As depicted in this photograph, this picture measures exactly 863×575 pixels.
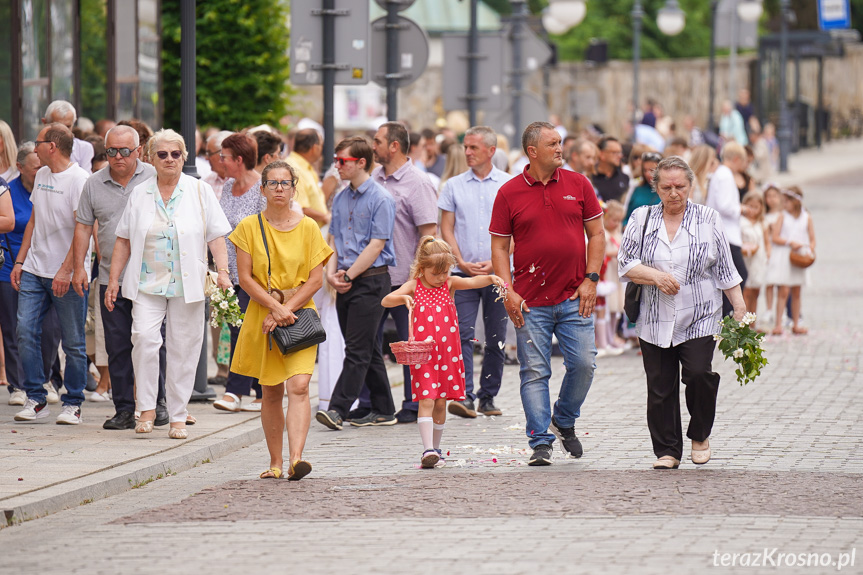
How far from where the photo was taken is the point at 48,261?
10414 millimetres

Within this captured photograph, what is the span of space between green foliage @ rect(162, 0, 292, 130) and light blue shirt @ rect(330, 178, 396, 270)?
13.8m

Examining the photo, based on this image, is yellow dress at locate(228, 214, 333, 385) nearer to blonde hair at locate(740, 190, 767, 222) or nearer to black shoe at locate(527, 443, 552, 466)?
black shoe at locate(527, 443, 552, 466)

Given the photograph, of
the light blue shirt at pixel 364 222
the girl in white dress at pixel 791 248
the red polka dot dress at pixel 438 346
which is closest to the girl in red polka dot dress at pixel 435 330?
the red polka dot dress at pixel 438 346

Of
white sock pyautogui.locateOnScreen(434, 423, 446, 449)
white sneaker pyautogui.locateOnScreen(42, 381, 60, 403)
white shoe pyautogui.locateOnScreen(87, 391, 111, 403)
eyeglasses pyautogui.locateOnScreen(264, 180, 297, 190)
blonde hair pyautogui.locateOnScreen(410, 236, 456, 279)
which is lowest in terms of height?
white shoe pyautogui.locateOnScreen(87, 391, 111, 403)

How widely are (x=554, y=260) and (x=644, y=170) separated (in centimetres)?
542

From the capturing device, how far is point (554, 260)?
28.5ft

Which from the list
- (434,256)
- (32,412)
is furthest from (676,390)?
(32,412)

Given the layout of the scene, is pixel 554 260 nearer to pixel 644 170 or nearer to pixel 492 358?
pixel 492 358

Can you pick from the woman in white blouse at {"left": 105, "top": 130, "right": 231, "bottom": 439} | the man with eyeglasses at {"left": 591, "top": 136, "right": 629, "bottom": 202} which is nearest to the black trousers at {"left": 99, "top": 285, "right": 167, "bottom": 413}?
the woman in white blouse at {"left": 105, "top": 130, "right": 231, "bottom": 439}

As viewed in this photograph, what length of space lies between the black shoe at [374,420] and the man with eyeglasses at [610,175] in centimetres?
518

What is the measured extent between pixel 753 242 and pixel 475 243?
6081 millimetres

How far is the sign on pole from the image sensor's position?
12.9m

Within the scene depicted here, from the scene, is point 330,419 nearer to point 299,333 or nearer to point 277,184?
point 299,333

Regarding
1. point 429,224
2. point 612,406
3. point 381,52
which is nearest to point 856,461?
point 612,406
